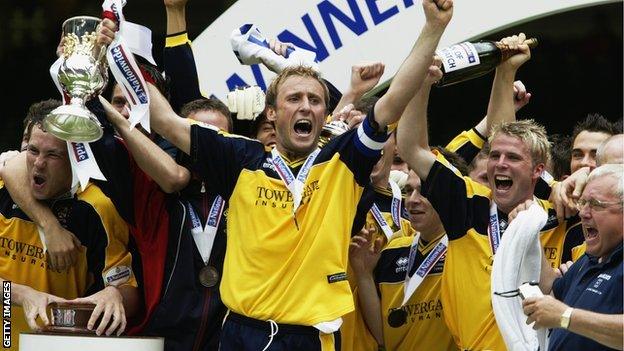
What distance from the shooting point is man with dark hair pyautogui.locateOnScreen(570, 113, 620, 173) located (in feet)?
25.4

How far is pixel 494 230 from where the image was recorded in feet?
23.0

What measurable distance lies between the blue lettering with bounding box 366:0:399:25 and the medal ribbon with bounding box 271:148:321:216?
2.00 m

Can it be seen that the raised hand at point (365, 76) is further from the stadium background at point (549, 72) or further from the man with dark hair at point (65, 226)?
the stadium background at point (549, 72)

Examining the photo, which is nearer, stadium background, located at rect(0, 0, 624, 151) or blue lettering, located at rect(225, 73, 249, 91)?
blue lettering, located at rect(225, 73, 249, 91)

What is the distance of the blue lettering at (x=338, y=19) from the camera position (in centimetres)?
851

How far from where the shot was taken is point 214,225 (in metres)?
7.03

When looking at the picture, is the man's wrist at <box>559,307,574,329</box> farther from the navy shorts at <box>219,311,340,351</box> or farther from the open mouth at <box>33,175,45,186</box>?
the open mouth at <box>33,175,45,186</box>

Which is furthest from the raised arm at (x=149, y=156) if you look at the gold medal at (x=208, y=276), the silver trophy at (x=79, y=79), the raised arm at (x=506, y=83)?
the raised arm at (x=506, y=83)

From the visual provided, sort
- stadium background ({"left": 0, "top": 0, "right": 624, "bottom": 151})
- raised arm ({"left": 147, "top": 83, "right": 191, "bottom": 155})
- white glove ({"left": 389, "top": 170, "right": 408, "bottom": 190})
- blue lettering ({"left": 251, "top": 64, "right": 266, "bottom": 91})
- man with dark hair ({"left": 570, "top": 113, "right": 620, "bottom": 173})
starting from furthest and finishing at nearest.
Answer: stadium background ({"left": 0, "top": 0, "right": 624, "bottom": 151}) → blue lettering ({"left": 251, "top": 64, "right": 266, "bottom": 91}) → white glove ({"left": 389, "top": 170, "right": 408, "bottom": 190}) → man with dark hair ({"left": 570, "top": 113, "right": 620, "bottom": 173}) → raised arm ({"left": 147, "top": 83, "right": 191, "bottom": 155})

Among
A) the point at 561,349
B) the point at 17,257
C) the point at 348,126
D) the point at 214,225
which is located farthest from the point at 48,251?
the point at 561,349

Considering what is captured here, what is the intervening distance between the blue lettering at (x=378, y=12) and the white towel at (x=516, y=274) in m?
2.24

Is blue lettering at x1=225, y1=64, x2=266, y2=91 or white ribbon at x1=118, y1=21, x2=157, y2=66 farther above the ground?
white ribbon at x1=118, y1=21, x2=157, y2=66

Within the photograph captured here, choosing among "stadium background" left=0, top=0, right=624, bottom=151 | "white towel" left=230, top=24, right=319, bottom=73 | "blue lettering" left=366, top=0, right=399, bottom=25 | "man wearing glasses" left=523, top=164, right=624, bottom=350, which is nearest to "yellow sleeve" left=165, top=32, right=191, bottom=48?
"white towel" left=230, top=24, right=319, bottom=73

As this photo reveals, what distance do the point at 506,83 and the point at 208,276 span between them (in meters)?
1.63
